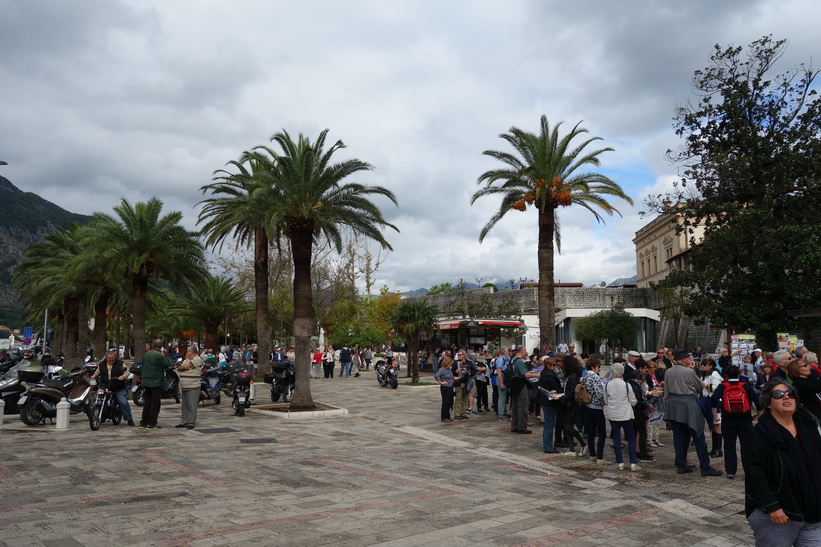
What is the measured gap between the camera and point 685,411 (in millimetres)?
9320

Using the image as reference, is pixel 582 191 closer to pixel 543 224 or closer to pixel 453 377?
pixel 543 224

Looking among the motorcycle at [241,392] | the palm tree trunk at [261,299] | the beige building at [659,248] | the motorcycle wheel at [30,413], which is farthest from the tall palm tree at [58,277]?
the beige building at [659,248]

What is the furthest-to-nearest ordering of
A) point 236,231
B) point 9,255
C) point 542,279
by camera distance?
1. point 9,255
2. point 236,231
3. point 542,279

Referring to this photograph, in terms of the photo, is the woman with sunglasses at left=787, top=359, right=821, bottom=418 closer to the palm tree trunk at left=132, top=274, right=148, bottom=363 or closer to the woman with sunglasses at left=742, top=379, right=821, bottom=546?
the woman with sunglasses at left=742, top=379, right=821, bottom=546

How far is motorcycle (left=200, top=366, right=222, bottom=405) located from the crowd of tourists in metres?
7.38

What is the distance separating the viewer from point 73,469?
886 cm

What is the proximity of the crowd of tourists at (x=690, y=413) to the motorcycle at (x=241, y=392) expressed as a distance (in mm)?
5327

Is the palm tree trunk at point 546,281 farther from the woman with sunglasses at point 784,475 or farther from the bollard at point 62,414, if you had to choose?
the woman with sunglasses at point 784,475

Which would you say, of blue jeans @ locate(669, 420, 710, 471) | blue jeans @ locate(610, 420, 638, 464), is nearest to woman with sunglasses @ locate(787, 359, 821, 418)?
blue jeans @ locate(669, 420, 710, 471)

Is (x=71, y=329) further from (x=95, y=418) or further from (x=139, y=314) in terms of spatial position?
(x=95, y=418)

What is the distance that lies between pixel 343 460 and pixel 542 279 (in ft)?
43.3

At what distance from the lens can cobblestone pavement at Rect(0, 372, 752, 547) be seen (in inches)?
239

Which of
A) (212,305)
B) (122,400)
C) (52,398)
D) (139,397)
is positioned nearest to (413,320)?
(212,305)

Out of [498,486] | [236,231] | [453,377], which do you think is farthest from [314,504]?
[236,231]
